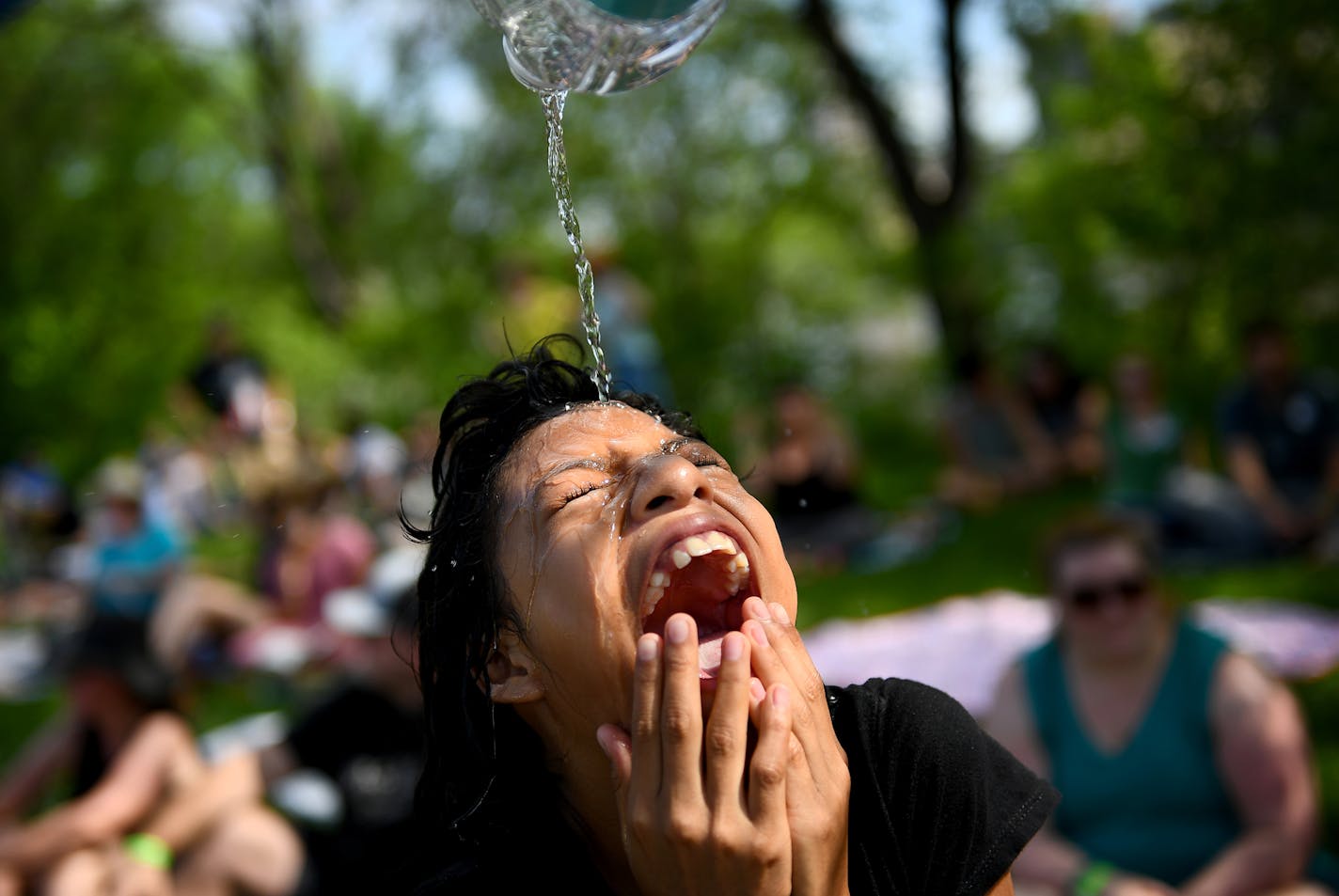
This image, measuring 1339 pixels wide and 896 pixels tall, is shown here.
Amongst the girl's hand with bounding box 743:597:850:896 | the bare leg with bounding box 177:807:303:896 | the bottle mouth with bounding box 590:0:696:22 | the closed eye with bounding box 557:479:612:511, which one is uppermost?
the bottle mouth with bounding box 590:0:696:22

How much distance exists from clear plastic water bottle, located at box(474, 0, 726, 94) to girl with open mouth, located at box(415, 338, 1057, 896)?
51cm

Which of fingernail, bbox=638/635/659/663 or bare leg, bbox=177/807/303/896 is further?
bare leg, bbox=177/807/303/896

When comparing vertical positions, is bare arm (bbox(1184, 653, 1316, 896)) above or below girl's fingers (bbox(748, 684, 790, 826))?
below

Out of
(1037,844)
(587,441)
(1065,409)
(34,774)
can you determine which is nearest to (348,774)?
(34,774)

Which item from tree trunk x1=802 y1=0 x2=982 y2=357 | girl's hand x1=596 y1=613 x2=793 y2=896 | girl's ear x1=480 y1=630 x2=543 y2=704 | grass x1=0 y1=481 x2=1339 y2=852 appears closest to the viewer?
girl's hand x1=596 y1=613 x2=793 y2=896

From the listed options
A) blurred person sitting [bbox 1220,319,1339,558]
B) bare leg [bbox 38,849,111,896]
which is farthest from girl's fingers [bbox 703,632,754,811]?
blurred person sitting [bbox 1220,319,1339,558]

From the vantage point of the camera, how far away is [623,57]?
2.00 m

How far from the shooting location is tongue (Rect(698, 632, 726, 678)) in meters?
1.58

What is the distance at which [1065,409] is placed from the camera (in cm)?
1105

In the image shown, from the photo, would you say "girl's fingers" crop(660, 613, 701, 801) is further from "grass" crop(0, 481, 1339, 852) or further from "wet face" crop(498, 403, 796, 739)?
"grass" crop(0, 481, 1339, 852)

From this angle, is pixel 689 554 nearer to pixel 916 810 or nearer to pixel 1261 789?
pixel 916 810

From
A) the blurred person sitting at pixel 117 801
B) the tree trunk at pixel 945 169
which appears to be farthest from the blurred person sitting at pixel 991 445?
the blurred person sitting at pixel 117 801

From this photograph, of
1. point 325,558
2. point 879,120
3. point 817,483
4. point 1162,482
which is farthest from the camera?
point 879,120

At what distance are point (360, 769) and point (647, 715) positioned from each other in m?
3.11
